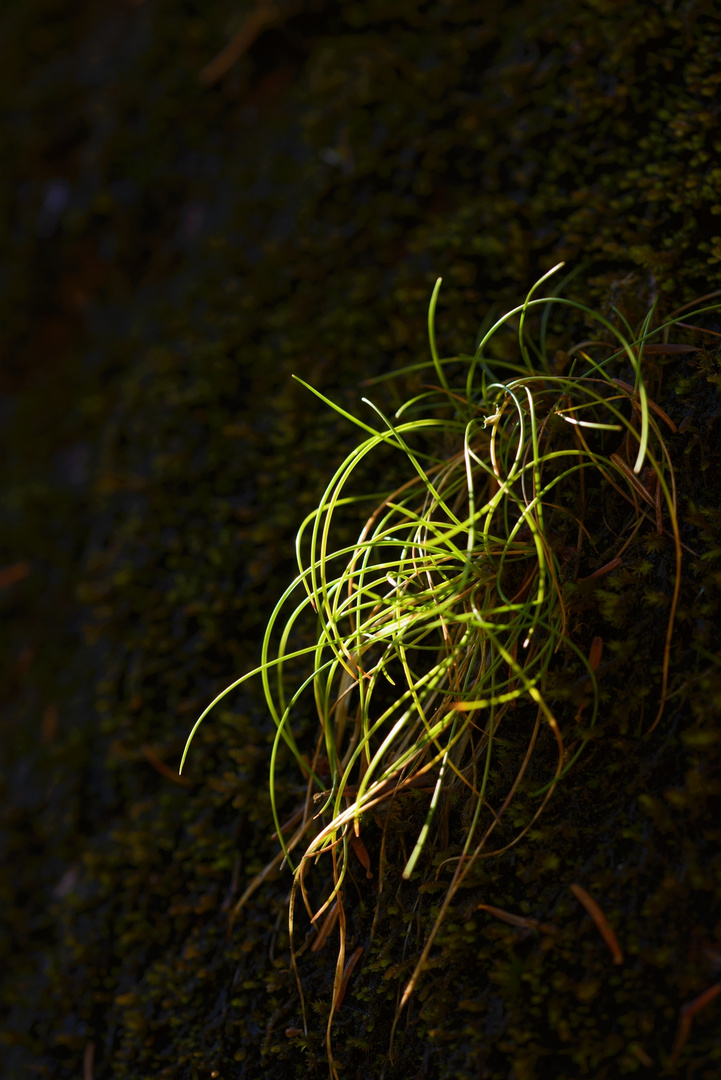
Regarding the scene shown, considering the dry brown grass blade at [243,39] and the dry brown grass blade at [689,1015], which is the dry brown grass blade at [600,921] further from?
the dry brown grass blade at [243,39]

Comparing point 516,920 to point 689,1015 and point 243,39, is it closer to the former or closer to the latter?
point 689,1015

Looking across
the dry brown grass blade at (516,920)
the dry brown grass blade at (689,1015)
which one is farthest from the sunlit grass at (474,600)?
the dry brown grass blade at (689,1015)

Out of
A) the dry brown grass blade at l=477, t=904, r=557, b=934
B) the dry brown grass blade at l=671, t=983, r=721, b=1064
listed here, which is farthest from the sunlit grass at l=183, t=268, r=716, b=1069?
the dry brown grass blade at l=671, t=983, r=721, b=1064

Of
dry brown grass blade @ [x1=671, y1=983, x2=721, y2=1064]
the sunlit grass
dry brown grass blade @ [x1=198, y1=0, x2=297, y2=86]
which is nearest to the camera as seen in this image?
dry brown grass blade @ [x1=671, y1=983, x2=721, y2=1064]

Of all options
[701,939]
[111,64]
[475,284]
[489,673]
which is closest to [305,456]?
[475,284]

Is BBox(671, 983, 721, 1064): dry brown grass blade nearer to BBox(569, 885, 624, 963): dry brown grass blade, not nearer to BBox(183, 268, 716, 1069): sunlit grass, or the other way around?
BBox(569, 885, 624, 963): dry brown grass blade
